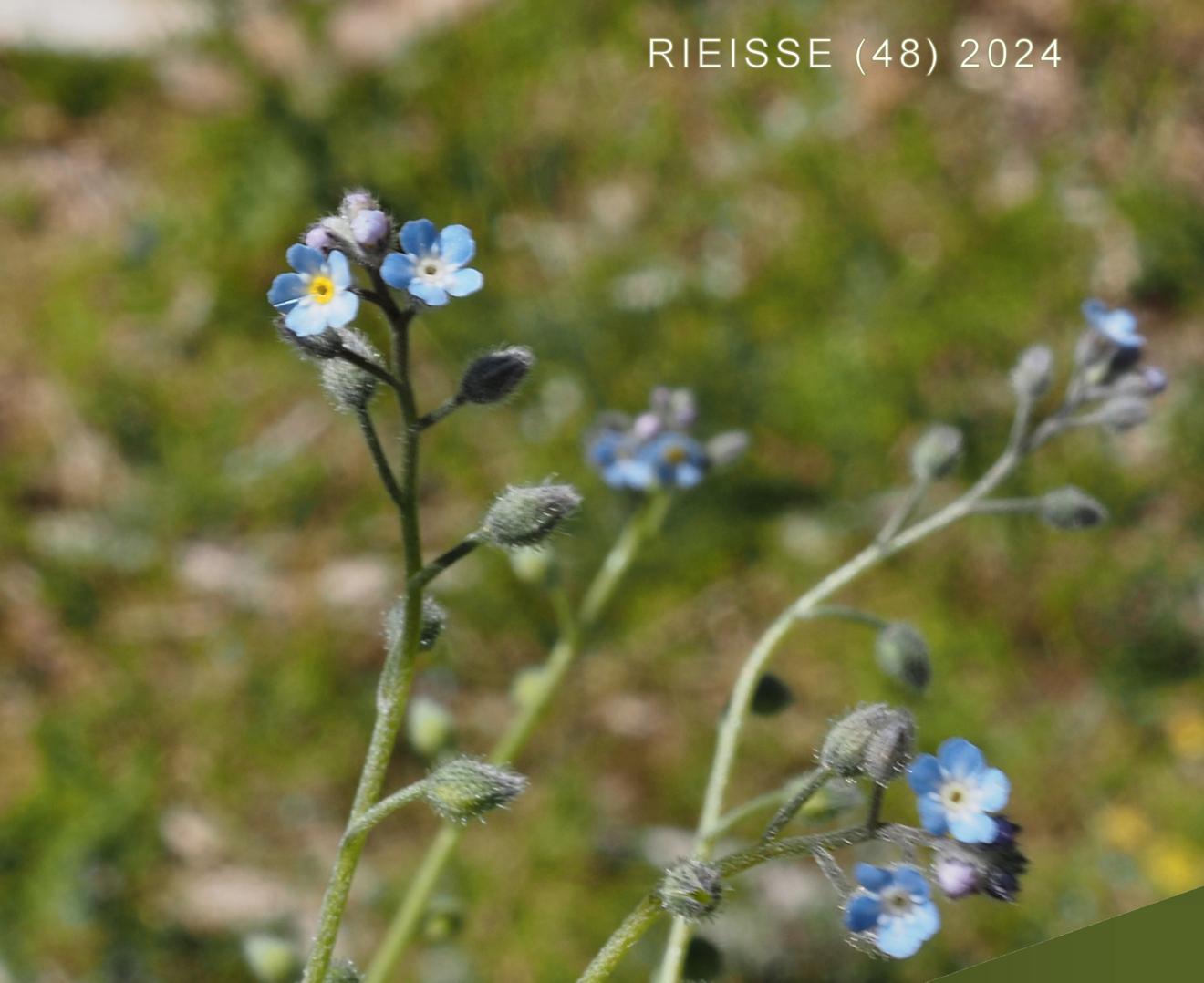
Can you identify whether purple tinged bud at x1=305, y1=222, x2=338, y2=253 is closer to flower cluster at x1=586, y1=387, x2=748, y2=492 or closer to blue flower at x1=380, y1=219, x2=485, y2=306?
blue flower at x1=380, y1=219, x2=485, y2=306

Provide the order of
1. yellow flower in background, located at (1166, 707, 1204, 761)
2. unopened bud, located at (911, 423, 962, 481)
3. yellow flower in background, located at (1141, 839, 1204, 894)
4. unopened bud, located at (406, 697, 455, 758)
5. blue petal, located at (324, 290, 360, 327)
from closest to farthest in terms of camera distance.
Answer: blue petal, located at (324, 290, 360, 327) → unopened bud, located at (406, 697, 455, 758) → unopened bud, located at (911, 423, 962, 481) → yellow flower in background, located at (1141, 839, 1204, 894) → yellow flower in background, located at (1166, 707, 1204, 761)

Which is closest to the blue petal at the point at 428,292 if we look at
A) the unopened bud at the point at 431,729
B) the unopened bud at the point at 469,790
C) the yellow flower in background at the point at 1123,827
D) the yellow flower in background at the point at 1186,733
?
the unopened bud at the point at 469,790

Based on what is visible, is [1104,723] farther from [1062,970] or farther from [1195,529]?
[1062,970]

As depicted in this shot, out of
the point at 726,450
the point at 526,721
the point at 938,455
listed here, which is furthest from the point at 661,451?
the point at 526,721

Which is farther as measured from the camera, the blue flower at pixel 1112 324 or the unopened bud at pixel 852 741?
the blue flower at pixel 1112 324

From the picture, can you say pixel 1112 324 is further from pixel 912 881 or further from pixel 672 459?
pixel 912 881

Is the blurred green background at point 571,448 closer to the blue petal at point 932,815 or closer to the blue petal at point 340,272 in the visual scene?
the blue petal at point 932,815

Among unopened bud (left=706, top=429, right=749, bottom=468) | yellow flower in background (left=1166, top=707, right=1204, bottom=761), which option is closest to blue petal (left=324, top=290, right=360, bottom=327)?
unopened bud (left=706, top=429, right=749, bottom=468)
